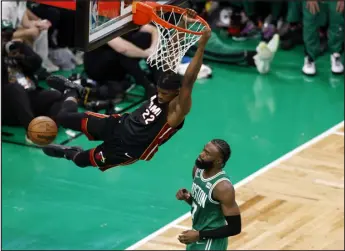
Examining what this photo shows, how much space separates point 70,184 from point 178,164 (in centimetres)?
132

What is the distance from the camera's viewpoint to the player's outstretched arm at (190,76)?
6195 millimetres

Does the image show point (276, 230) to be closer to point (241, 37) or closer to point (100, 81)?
point (100, 81)

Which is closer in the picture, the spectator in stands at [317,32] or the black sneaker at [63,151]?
the black sneaker at [63,151]

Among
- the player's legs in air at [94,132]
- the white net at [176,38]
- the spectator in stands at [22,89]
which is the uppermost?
the white net at [176,38]

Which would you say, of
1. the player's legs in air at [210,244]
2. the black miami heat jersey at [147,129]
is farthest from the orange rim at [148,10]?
the player's legs in air at [210,244]

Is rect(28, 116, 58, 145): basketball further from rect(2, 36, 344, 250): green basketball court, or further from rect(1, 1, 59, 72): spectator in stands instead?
rect(1, 1, 59, 72): spectator in stands

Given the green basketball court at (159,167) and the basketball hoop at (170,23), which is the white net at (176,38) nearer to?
the basketball hoop at (170,23)

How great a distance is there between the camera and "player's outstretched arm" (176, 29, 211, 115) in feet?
20.3

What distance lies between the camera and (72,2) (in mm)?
6859

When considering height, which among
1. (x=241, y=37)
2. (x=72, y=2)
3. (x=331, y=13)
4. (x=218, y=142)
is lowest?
(x=241, y=37)

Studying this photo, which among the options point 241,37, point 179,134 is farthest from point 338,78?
point 179,134

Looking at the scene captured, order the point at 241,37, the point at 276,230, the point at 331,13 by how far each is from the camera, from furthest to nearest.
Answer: the point at 241,37 → the point at 331,13 → the point at 276,230

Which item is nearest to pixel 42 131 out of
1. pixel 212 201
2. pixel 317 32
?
pixel 212 201

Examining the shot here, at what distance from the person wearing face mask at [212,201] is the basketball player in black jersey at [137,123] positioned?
37 centimetres
